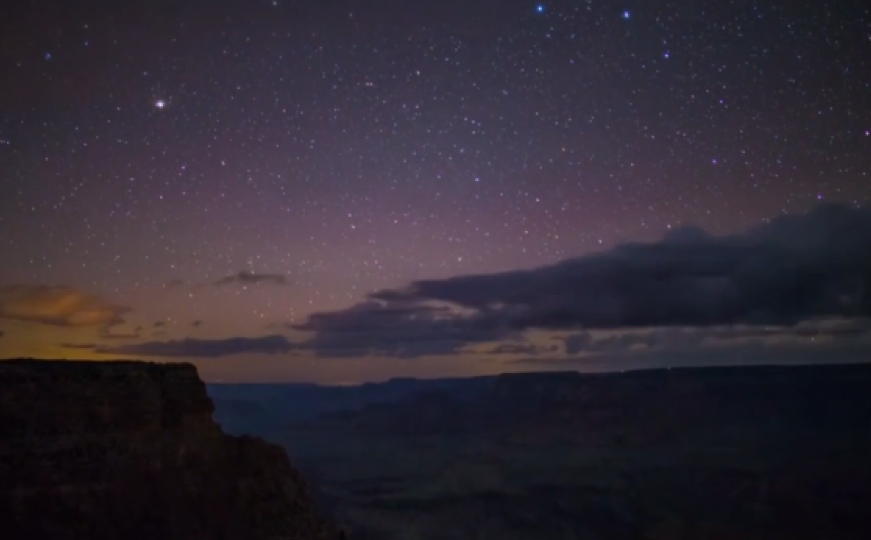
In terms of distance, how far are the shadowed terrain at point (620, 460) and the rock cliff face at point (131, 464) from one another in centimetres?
5263

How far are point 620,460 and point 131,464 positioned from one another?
9696cm

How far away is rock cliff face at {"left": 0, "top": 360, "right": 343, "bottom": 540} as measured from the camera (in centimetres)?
2820

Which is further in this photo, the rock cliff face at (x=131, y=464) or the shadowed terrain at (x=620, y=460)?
the shadowed terrain at (x=620, y=460)

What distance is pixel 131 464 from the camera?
31.7 metres

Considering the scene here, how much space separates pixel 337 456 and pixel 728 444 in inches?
2743

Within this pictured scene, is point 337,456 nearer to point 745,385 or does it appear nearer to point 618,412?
point 618,412

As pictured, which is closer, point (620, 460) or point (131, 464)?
point (131, 464)

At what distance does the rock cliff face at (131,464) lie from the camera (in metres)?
28.2

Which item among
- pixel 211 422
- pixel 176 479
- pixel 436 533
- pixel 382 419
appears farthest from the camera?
pixel 382 419

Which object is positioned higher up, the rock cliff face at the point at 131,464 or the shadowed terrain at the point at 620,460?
the rock cliff face at the point at 131,464

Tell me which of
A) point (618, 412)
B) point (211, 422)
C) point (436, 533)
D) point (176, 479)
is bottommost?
point (436, 533)

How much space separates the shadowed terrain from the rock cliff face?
173ft

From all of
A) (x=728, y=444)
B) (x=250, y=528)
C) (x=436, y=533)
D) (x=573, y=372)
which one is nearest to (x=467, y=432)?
(x=573, y=372)

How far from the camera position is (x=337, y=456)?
142500 millimetres
